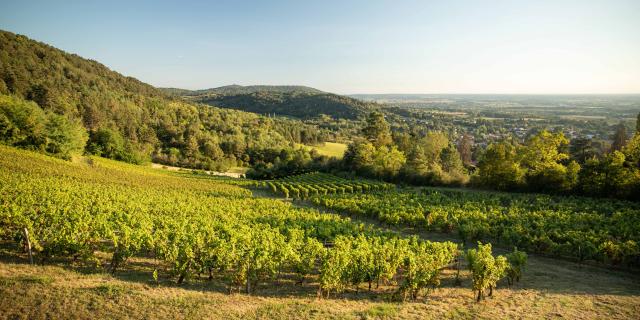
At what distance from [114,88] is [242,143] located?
60.4 metres

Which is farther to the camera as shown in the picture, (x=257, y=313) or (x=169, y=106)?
(x=169, y=106)

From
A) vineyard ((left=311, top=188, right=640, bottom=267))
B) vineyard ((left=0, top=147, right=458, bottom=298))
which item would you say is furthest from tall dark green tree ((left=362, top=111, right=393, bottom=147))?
vineyard ((left=0, top=147, right=458, bottom=298))

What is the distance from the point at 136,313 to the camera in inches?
472

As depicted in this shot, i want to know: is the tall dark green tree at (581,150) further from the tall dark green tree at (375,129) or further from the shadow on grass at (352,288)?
the shadow on grass at (352,288)

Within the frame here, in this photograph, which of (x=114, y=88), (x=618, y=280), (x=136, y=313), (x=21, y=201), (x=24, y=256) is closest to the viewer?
(x=136, y=313)

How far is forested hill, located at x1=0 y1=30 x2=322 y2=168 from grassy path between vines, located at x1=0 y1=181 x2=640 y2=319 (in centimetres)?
5300

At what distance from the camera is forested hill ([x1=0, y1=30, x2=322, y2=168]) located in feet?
A: 192

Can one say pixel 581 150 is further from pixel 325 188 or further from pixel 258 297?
pixel 258 297

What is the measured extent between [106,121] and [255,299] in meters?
98.8

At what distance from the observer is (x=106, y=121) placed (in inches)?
3701

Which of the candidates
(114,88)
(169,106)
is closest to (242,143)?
(169,106)

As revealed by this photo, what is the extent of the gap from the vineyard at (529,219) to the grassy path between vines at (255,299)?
11.6 feet

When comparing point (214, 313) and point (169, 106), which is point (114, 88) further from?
point (214, 313)

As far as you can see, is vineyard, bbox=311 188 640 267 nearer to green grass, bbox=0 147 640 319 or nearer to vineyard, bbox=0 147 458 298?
green grass, bbox=0 147 640 319
